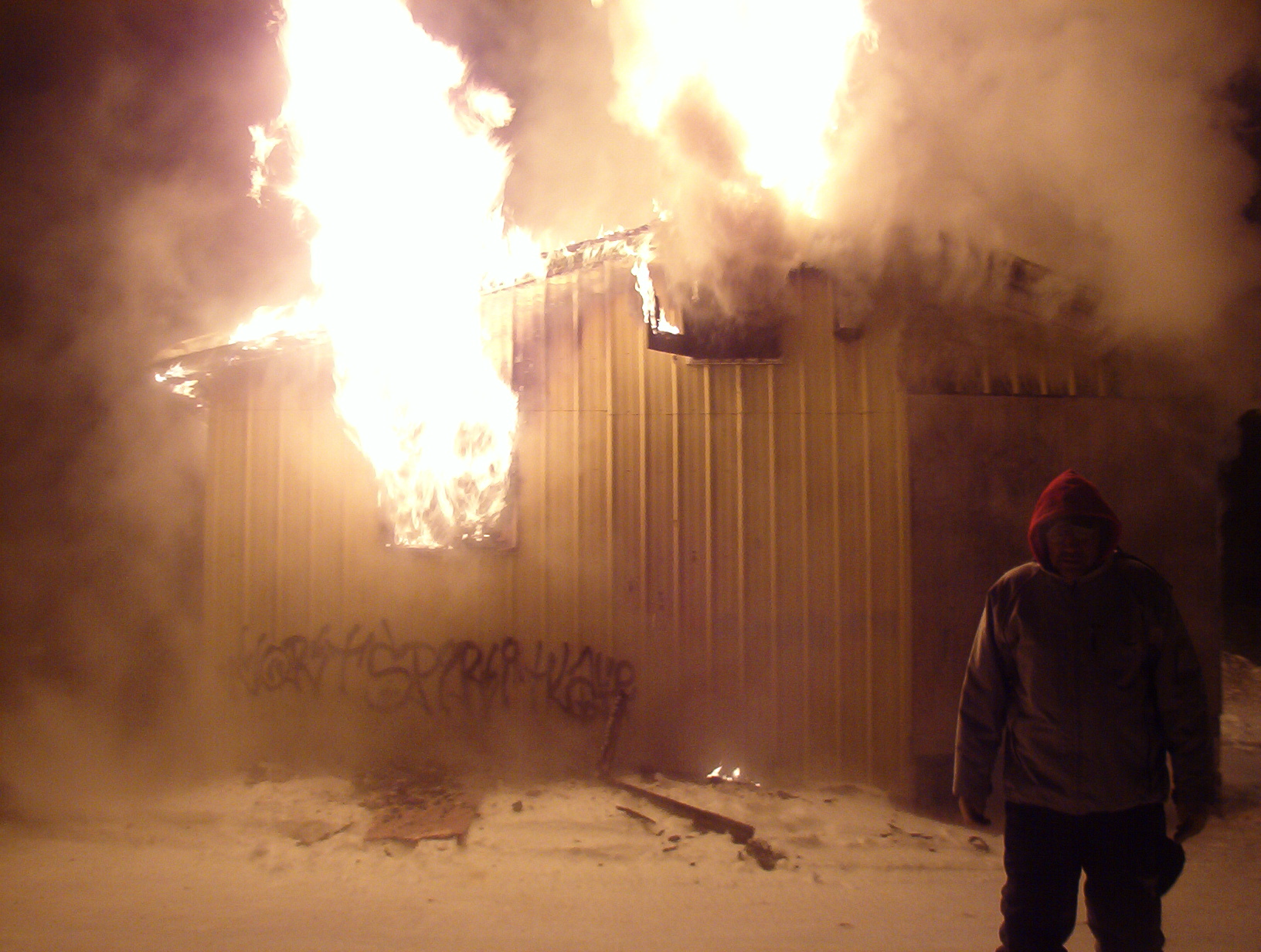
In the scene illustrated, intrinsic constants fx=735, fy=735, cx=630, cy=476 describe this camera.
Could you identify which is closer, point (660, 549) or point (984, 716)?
point (984, 716)

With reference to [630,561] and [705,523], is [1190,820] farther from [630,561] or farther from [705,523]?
[630,561]

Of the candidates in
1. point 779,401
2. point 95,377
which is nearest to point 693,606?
point 779,401

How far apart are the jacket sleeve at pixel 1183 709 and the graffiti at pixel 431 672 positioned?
13.6 feet

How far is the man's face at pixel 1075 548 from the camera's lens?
9.37 ft

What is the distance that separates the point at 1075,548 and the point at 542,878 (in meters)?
3.68

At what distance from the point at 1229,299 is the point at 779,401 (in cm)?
371

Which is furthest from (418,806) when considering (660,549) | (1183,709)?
(1183,709)

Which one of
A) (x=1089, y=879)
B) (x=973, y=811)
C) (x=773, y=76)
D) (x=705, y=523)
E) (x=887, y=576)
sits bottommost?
(x=1089, y=879)

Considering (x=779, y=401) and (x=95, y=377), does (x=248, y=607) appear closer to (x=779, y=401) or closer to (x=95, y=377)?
(x=779, y=401)

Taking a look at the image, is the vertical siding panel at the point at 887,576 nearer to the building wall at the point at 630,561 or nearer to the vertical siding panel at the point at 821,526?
the building wall at the point at 630,561

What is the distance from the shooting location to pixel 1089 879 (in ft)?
9.16

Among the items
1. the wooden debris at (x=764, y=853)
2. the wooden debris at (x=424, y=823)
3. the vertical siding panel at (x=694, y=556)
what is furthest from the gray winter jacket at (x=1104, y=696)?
the wooden debris at (x=424, y=823)

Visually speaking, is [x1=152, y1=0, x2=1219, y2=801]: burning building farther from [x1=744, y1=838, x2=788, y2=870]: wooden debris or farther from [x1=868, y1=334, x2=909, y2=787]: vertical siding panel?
[x1=744, y1=838, x2=788, y2=870]: wooden debris

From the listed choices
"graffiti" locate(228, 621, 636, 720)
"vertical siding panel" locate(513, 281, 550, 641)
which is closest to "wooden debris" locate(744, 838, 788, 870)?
"graffiti" locate(228, 621, 636, 720)
